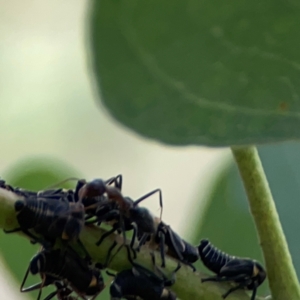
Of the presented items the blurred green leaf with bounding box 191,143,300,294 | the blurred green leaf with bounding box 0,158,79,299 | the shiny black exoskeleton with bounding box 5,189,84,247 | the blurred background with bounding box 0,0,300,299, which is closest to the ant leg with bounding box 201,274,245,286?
the shiny black exoskeleton with bounding box 5,189,84,247

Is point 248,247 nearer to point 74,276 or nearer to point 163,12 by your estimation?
point 74,276

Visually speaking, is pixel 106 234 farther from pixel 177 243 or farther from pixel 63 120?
pixel 63 120

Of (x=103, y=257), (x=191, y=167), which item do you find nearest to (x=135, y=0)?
(x=103, y=257)

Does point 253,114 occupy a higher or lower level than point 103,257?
higher

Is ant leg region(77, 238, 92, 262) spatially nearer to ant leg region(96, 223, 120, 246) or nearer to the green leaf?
ant leg region(96, 223, 120, 246)

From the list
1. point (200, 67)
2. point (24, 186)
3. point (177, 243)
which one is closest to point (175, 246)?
point (177, 243)

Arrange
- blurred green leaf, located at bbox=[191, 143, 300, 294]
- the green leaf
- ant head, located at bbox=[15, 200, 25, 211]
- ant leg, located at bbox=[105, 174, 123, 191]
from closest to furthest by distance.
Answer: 1. the green leaf
2. ant head, located at bbox=[15, 200, 25, 211]
3. ant leg, located at bbox=[105, 174, 123, 191]
4. blurred green leaf, located at bbox=[191, 143, 300, 294]

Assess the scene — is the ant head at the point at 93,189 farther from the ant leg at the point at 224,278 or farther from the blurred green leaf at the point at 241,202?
the blurred green leaf at the point at 241,202

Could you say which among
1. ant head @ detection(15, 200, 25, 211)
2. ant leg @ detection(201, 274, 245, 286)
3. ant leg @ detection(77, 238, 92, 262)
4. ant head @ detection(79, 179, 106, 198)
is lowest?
ant leg @ detection(77, 238, 92, 262)
